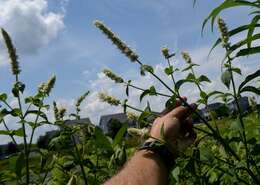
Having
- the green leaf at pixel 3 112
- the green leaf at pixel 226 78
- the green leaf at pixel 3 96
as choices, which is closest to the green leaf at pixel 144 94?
the green leaf at pixel 226 78

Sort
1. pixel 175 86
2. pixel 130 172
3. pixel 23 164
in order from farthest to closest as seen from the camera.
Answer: pixel 23 164 < pixel 175 86 < pixel 130 172

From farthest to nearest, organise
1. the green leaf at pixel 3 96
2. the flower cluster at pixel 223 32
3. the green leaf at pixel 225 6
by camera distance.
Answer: the green leaf at pixel 3 96 → the flower cluster at pixel 223 32 → the green leaf at pixel 225 6

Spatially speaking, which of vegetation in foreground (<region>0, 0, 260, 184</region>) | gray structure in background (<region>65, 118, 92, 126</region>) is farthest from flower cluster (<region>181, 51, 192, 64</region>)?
gray structure in background (<region>65, 118, 92, 126</region>)

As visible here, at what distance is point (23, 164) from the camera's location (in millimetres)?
3049

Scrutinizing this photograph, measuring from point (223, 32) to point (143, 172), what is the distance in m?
0.73

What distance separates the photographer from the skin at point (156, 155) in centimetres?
236

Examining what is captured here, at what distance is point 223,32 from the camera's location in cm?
222

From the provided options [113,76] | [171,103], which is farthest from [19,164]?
[171,103]

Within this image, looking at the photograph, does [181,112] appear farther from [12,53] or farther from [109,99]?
[12,53]

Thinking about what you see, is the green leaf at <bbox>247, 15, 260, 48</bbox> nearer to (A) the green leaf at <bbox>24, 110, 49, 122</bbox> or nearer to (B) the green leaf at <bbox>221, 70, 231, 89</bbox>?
(B) the green leaf at <bbox>221, 70, 231, 89</bbox>

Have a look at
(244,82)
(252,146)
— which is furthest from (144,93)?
(244,82)

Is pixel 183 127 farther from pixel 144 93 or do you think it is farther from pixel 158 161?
pixel 144 93

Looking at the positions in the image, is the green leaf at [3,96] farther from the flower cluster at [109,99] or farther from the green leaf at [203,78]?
the green leaf at [203,78]

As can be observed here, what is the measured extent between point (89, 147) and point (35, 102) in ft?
1.69
